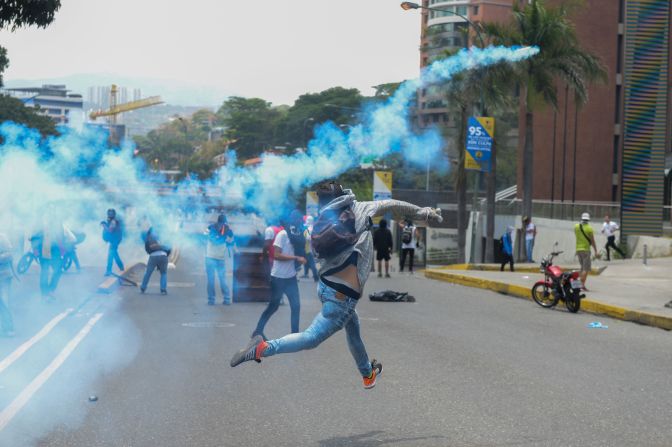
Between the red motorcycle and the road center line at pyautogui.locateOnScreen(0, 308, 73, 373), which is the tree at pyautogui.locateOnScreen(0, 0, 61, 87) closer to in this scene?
the road center line at pyautogui.locateOnScreen(0, 308, 73, 373)

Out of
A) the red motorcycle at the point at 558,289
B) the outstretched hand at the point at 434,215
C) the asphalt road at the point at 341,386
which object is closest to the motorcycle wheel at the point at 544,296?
the red motorcycle at the point at 558,289

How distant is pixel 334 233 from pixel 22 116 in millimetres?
46685

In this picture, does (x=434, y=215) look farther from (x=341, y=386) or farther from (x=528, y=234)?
(x=528, y=234)

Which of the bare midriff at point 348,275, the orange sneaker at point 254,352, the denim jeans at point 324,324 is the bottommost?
the orange sneaker at point 254,352

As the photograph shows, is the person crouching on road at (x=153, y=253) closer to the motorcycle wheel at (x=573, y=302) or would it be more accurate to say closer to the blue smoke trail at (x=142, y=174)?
the blue smoke trail at (x=142, y=174)

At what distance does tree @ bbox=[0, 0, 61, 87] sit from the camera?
16.2m

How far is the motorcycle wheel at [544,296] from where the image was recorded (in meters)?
19.5

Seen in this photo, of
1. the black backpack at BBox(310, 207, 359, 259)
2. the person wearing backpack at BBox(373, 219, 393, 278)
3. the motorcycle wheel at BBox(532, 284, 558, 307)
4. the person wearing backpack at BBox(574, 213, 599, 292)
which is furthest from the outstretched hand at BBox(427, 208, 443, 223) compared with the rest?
the person wearing backpack at BBox(373, 219, 393, 278)

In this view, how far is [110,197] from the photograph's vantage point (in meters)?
31.8

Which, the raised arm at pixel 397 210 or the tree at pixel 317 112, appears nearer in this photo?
the raised arm at pixel 397 210

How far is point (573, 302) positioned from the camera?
62.1ft

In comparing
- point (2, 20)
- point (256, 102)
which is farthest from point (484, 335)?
point (256, 102)

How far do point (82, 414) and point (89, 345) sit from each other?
14.5 ft

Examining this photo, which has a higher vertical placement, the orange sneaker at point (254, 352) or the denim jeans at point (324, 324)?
the denim jeans at point (324, 324)
